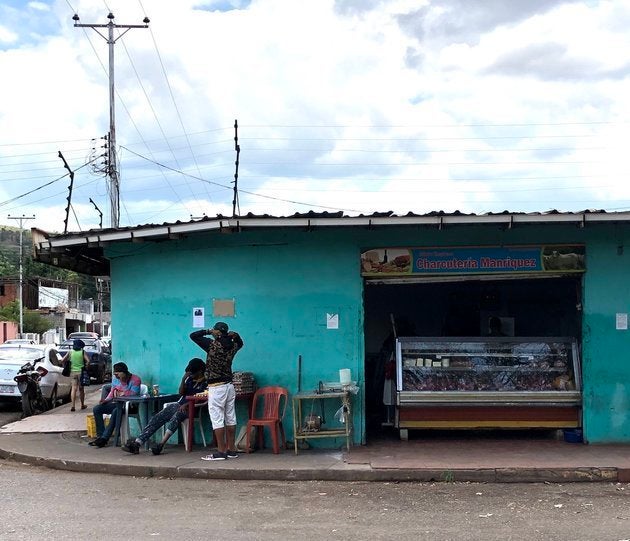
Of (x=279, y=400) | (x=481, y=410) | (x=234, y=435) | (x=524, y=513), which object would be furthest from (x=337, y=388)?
(x=524, y=513)

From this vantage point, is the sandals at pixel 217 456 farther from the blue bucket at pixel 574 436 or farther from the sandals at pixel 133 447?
the blue bucket at pixel 574 436

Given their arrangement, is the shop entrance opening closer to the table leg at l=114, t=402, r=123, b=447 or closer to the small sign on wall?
the small sign on wall

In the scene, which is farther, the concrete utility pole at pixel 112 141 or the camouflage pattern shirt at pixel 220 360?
the concrete utility pole at pixel 112 141

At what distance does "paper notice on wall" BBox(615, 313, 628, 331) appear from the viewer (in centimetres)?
1008

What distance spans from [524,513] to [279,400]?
13.3 ft

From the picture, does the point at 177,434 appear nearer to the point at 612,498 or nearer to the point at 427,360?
the point at 427,360

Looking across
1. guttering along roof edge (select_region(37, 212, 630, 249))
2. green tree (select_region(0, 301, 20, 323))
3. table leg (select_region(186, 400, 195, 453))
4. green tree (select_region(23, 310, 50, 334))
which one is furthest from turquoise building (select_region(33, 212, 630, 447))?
green tree (select_region(0, 301, 20, 323))

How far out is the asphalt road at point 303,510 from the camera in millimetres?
6176

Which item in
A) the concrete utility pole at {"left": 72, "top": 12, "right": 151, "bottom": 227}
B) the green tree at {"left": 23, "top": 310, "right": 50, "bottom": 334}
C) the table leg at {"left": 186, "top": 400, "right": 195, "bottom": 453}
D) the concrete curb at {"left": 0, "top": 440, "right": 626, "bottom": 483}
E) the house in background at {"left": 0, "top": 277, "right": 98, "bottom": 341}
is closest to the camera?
the concrete curb at {"left": 0, "top": 440, "right": 626, "bottom": 483}

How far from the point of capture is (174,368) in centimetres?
1069

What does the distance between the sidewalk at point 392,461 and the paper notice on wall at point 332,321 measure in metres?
1.68

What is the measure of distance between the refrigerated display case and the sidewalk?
34 centimetres

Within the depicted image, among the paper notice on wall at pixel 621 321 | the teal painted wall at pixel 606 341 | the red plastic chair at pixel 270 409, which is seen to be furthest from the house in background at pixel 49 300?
the paper notice on wall at pixel 621 321

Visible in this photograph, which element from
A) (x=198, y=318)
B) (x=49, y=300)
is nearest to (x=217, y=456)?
(x=198, y=318)
